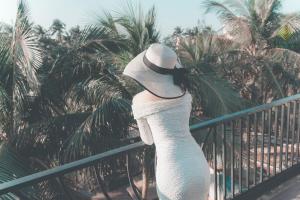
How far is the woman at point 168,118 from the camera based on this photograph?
160 centimetres

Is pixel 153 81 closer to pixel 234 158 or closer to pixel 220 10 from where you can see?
pixel 234 158

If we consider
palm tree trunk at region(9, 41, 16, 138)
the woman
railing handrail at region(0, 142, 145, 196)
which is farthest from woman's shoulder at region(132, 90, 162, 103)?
palm tree trunk at region(9, 41, 16, 138)

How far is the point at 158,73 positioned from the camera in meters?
1.61

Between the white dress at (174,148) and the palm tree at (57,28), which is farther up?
the palm tree at (57,28)

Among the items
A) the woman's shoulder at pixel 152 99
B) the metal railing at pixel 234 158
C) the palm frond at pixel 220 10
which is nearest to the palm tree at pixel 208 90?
the metal railing at pixel 234 158

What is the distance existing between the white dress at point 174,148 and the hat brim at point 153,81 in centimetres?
3

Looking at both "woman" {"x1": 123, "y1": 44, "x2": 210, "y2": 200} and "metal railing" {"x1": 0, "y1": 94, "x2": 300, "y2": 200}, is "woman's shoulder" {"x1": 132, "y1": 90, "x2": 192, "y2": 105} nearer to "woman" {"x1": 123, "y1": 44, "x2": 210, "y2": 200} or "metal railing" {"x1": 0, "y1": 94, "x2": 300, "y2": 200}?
"woman" {"x1": 123, "y1": 44, "x2": 210, "y2": 200}

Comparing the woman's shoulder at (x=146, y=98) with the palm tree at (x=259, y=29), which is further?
the palm tree at (x=259, y=29)

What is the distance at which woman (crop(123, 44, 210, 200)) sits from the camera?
5.24 feet

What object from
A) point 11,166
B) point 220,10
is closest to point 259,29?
point 220,10

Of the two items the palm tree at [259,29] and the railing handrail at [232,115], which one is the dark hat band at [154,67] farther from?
the palm tree at [259,29]

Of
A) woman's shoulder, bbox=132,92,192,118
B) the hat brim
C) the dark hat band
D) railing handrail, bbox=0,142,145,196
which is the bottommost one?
railing handrail, bbox=0,142,145,196

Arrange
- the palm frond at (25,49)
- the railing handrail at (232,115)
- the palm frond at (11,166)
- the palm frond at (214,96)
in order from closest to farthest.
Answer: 1. the railing handrail at (232,115)
2. the palm frond at (11,166)
3. the palm frond at (25,49)
4. the palm frond at (214,96)

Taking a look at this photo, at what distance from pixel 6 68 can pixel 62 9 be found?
3872 millimetres
